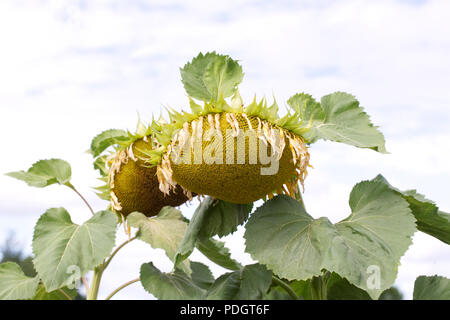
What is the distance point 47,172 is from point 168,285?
965mm

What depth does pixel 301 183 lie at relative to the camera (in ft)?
6.05

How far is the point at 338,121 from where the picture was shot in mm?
1998

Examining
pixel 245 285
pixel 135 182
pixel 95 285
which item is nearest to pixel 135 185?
pixel 135 182

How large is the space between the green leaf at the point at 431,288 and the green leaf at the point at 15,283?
1538 millimetres

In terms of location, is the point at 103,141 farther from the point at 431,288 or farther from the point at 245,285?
the point at 431,288

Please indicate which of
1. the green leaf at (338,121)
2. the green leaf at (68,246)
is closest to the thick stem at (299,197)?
the green leaf at (338,121)

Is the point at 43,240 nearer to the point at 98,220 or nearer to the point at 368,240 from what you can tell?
the point at 98,220

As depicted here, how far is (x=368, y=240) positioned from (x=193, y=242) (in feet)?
1.95

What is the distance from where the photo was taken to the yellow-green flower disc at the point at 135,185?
2.20 metres

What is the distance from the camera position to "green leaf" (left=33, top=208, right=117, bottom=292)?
1.94 m

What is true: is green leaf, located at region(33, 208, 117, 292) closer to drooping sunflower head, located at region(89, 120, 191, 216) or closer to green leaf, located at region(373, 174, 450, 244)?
drooping sunflower head, located at region(89, 120, 191, 216)

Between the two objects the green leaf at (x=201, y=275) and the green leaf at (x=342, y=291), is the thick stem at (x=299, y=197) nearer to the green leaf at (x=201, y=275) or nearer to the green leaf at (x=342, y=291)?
the green leaf at (x=342, y=291)

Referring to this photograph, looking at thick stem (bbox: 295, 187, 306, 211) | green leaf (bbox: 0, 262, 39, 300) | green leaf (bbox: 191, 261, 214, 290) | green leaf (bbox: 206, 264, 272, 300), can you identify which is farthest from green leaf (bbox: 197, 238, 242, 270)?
green leaf (bbox: 0, 262, 39, 300)
